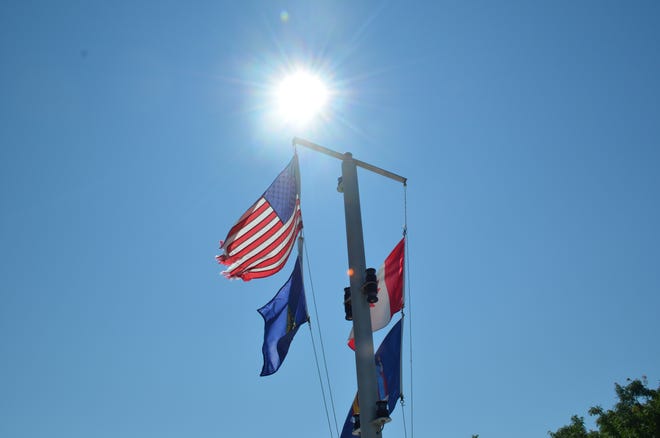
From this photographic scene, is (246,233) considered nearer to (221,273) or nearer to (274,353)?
(221,273)

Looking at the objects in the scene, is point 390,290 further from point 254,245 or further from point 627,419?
point 627,419

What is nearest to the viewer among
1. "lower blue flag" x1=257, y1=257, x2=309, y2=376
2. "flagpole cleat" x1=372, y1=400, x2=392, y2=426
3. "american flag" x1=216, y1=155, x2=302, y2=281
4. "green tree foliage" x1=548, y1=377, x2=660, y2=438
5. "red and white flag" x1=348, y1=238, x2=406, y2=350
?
"flagpole cleat" x1=372, y1=400, x2=392, y2=426

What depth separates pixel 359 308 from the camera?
7293 millimetres

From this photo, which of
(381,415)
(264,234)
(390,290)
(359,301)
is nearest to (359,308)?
(359,301)

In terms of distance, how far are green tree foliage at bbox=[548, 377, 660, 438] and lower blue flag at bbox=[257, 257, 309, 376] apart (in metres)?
30.7

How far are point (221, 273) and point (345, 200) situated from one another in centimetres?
350

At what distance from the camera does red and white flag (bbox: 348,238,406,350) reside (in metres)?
9.76

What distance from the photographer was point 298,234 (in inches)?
396

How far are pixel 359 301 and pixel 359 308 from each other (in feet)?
0.33

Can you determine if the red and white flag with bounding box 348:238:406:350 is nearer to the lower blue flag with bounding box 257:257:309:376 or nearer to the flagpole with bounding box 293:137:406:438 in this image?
the lower blue flag with bounding box 257:257:309:376

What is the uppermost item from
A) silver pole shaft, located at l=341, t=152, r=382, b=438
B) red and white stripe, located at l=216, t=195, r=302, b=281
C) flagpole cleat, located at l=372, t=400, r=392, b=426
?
red and white stripe, located at l=216, t=195, r=302, b=281

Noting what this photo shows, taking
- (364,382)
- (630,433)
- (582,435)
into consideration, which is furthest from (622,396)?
(364,382)

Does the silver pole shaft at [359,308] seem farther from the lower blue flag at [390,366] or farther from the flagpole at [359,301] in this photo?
the lower blue flag at [390,366]

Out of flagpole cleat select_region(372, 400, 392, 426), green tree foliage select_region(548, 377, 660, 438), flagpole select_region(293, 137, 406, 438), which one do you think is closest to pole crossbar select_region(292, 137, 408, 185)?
flagpole select_region(293, 137, 406, 438)
